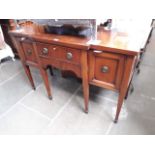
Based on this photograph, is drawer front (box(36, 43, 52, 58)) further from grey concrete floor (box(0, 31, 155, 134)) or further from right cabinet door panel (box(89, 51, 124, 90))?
grey concrete floor (box(0, 31, 155, 134))

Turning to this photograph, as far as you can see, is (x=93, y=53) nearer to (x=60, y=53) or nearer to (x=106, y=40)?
(x=106, y=40)

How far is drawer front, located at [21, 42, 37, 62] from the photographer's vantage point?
4.05 ft

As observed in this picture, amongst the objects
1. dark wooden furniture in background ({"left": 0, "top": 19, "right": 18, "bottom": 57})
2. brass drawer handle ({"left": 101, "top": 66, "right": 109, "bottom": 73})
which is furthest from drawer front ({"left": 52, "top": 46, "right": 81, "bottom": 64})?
dark wooden furniture in background ({"left": 0, "top": 19, "right": 18, "bottom": 57})

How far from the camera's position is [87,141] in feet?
3.78

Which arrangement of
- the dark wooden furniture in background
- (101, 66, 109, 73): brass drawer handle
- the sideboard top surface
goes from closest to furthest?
1. the sideboard top surface
2. (101, 66, 109, 73): brass drawer handle
3. the dark wooden furniture in background

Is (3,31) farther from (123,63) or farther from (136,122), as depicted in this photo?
(136,122)

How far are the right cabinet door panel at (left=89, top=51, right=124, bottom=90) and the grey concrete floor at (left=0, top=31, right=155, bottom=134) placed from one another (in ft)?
1.48

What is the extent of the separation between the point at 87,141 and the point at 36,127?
49cm

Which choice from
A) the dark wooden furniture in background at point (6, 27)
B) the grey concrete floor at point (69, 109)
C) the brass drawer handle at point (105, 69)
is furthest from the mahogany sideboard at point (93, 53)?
the dark wooden furniture in background at point (6, 27)

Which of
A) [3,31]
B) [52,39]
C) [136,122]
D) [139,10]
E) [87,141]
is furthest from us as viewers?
[3,31]

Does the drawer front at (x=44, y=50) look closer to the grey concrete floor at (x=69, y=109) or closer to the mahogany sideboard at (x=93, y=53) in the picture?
the mahogany sideboard at (x=93, y=53)

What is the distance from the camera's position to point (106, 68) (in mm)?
994

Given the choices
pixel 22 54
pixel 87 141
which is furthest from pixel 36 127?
pixel 22 54

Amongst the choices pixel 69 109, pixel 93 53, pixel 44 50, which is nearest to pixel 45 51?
pixel 44 50
